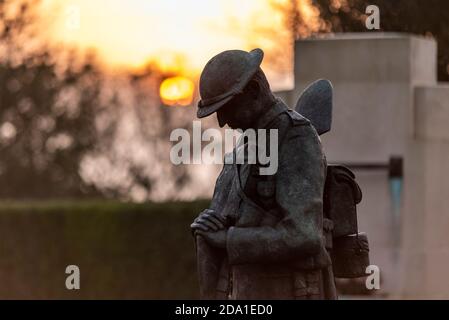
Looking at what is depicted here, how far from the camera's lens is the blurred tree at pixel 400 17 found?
20.0 m

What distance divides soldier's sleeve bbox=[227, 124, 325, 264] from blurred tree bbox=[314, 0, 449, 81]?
1146 cm

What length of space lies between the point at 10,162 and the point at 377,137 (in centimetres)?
2089

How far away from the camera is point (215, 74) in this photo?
328 inches

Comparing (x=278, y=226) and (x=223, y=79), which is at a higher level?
(x=223, y=79)

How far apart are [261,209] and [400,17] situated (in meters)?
12.4

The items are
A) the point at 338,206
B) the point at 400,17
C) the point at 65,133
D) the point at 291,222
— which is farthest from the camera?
the point at 65,133

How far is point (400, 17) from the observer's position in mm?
20500

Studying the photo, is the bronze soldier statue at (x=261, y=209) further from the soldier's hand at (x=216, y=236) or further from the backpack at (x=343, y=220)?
the backpack at (x=343, y=220)

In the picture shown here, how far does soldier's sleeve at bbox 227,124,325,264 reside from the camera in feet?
27.1

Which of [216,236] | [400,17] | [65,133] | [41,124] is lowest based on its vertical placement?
[216,236]


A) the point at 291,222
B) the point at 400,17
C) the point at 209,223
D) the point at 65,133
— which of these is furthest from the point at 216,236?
the point at 65,133

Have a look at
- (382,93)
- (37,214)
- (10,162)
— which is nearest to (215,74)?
(382,93)

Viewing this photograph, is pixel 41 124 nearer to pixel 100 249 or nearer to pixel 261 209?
pixel 100 249

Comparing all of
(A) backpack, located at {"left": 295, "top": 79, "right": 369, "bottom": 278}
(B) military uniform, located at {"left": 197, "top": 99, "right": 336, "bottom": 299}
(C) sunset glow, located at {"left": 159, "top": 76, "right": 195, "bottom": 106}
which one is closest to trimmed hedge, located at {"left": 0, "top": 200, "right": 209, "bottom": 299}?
(A) backpack, located at {"left": 295, "top": 79, "right": 369, "bottom": 278}
